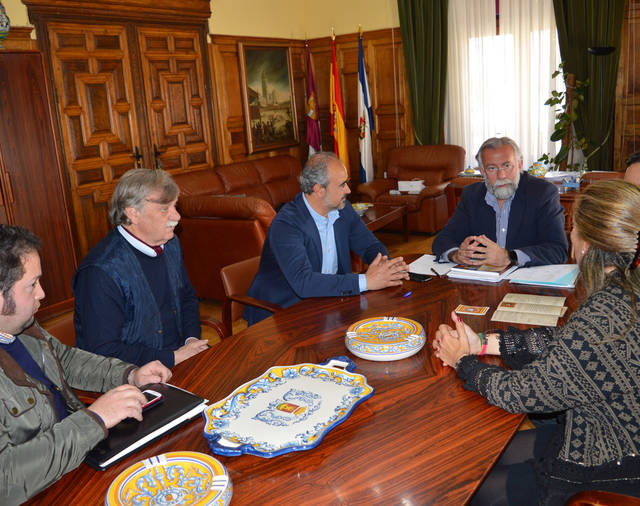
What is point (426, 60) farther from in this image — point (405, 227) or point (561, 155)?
point (405, 227)

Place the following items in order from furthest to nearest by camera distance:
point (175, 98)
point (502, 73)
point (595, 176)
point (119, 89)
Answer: point (502, 73), point (175, 98), point (119, 89), point (595, 176)

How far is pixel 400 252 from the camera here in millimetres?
6273

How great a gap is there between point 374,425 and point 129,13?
5.61 metres

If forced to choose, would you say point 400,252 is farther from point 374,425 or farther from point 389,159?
point 374,425

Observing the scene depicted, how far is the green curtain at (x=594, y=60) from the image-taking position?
20.4 ft

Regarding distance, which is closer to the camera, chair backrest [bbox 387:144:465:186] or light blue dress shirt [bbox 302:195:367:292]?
light blue dress shirt [bbox 302:195:367:292]

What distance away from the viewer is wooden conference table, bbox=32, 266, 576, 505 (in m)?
1.19

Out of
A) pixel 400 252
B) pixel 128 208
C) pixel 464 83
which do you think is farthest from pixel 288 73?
pixel 128 208

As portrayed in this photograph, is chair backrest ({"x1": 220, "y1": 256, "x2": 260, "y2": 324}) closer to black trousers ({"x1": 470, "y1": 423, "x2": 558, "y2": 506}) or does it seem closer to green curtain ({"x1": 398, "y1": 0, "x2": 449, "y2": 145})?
black trousers ({"x1": 470, "y1": 423, "x2": 558, "y2": 506})

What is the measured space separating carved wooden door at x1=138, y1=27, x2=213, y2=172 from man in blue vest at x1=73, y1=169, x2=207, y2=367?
4.08m

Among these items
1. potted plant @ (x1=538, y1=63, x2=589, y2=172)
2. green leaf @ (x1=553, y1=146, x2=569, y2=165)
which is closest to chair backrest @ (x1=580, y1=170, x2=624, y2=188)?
potted plant @ (x1=538, y1=63, x2=589, y2=172)

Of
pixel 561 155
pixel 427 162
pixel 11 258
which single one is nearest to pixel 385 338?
pixel 11 258

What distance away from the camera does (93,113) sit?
18.5 feet

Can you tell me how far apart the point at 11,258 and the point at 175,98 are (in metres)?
5.35
